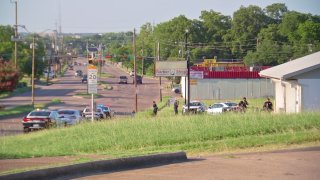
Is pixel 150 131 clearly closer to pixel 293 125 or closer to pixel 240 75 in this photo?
pixel 293 125

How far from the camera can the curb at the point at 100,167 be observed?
10875 millimetres

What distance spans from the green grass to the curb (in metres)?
2.88

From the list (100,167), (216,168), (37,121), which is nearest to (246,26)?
(37,121)

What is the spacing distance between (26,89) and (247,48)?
34.2 metres

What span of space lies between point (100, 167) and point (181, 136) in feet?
23.6

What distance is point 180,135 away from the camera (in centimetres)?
1938

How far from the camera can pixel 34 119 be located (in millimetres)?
32062

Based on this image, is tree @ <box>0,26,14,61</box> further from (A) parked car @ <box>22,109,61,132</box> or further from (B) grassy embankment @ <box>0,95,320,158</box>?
(B) grassy embankment @ <box>0,95,320,158</box>

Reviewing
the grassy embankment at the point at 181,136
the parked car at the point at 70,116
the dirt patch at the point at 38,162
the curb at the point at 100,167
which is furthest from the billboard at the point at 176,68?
the curb at the point at 100,167

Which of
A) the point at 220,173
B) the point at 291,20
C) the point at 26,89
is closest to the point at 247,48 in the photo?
the point at 291,20

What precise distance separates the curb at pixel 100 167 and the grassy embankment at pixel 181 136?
110 inches

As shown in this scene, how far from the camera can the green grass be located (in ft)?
57.6

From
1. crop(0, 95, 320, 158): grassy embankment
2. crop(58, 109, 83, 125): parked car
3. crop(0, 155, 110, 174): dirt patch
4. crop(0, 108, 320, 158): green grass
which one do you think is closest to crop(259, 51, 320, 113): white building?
crop(0, 95, 320, 158): grassy embankment

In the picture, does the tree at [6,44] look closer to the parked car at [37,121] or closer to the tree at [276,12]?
the tree at [276,12]
